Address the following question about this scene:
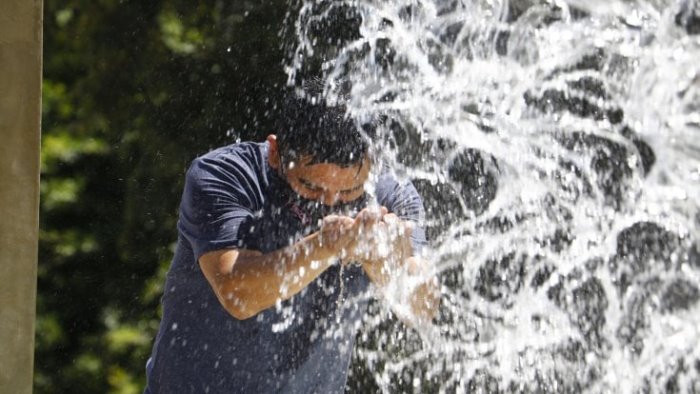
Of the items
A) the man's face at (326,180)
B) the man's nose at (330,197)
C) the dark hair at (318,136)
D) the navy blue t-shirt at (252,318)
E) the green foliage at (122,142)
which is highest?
the dark hair at (318,136)

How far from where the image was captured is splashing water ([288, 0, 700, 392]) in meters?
2.71

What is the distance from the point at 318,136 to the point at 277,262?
0.27m

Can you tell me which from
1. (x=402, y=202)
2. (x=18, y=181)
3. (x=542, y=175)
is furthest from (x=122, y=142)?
(x=402, y=202)

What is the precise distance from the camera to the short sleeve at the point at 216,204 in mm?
1783

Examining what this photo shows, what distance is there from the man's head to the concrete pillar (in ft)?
2.88

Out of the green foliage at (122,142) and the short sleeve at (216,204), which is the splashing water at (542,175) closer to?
the green foliage at (122,142)

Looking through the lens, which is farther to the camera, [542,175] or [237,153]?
[542,175]

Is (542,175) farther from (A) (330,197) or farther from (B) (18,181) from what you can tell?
(B) (18,181)

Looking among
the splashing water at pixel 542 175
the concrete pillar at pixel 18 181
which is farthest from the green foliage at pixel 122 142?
the concrete pillar at pixel 18 181

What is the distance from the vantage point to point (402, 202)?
6.43ft

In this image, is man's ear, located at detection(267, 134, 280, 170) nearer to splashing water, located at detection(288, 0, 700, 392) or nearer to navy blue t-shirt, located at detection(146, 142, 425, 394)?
navy blue t-shirt, located at detection(146, 142, 425, 394)

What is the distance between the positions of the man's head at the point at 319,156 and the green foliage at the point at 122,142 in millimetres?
1529

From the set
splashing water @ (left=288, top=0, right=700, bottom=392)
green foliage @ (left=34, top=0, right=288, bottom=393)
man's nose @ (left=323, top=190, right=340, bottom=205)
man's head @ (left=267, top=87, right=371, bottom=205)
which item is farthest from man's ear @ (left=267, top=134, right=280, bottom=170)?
green foliage @ (left=34, top=0, right=288, bottom=393)

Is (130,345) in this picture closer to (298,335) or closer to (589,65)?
(298,335)
